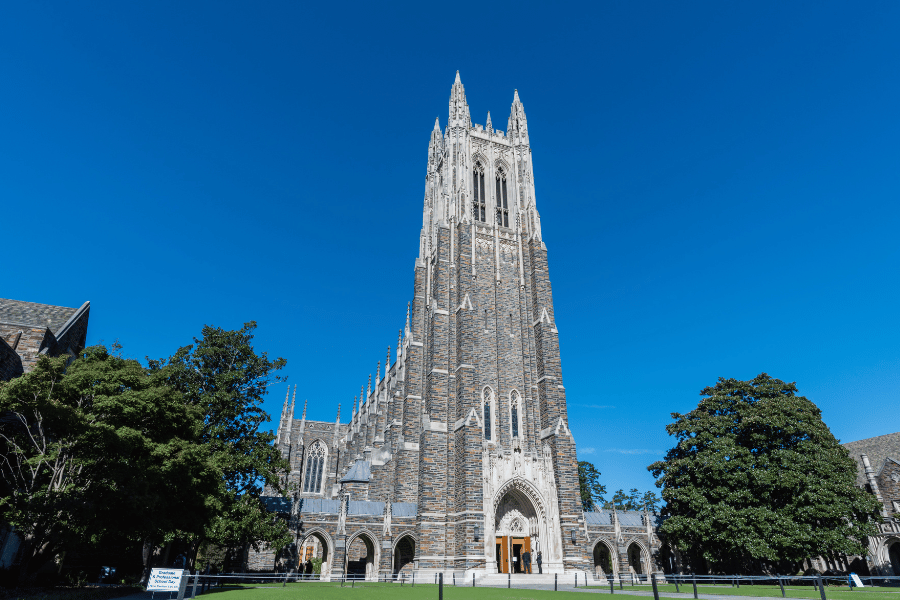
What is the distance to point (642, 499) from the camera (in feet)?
187

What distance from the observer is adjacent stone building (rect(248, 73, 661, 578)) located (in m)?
30.0

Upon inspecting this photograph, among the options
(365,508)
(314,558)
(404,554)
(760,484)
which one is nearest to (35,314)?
(365,508)

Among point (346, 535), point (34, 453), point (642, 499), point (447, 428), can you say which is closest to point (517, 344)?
point (447, 428)

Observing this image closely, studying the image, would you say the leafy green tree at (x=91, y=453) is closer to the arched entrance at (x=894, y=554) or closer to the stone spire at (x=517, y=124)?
the stone spire at (x=517, y=124)

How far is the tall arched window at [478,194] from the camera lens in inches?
1681

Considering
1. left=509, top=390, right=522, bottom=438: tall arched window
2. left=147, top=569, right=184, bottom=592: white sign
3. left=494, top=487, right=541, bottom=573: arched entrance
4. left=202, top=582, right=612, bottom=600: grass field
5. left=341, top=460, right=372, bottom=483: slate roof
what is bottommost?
left=202, top=582, right=612, bottom=600: grass field

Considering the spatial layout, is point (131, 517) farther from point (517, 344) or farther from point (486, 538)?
point (517, 344)

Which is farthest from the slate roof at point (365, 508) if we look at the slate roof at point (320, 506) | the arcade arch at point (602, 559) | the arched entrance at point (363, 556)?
the arcade arch at point (602, 559)

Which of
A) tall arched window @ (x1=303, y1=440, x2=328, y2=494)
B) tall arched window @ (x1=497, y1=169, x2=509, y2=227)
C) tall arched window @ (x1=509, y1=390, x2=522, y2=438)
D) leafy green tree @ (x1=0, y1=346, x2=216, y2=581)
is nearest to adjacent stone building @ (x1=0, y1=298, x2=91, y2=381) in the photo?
leafy green tree @ (x1=0, y1=346, x2=216, y2=581)

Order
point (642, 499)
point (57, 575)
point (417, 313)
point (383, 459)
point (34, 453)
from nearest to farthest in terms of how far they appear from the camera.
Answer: point (34, 453), point (57, 575), point (383, 459), point (417, 313), point (642, 499)

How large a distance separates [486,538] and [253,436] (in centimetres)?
1388

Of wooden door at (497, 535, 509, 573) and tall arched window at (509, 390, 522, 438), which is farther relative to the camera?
tall arched window at (509, 390, 522, 438)

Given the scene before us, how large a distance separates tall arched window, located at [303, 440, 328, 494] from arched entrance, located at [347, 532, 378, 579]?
2191cm

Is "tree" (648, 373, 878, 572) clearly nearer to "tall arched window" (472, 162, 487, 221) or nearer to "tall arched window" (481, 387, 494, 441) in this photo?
"tall arched window" (481, 387, 494, 441)
